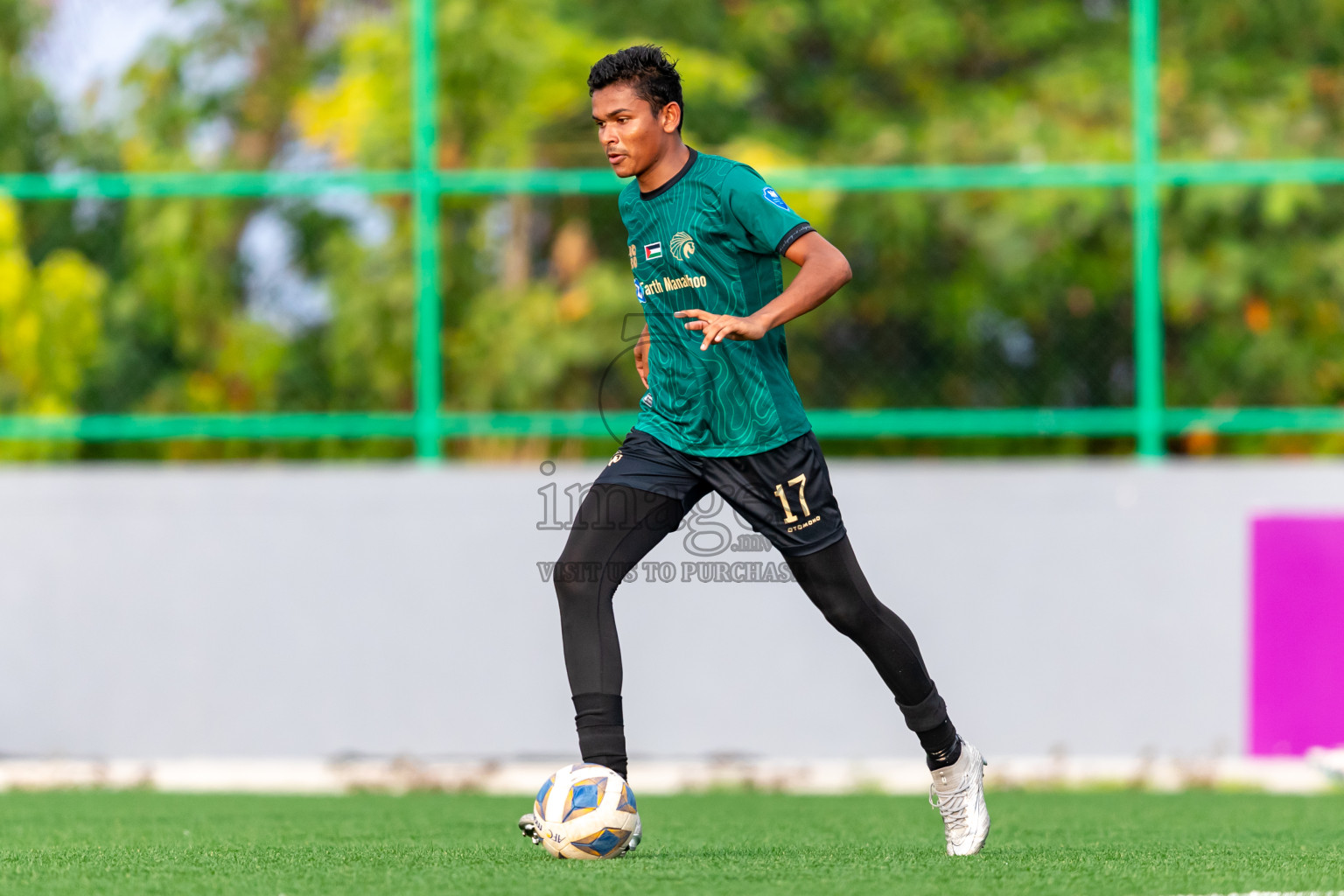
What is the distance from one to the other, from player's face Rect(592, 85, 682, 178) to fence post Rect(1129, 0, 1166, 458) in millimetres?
4026

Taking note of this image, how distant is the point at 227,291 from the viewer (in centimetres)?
875

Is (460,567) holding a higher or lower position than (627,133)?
lower

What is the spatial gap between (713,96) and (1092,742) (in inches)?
208

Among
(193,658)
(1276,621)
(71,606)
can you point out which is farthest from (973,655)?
(71,606)

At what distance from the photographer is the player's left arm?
3.73m

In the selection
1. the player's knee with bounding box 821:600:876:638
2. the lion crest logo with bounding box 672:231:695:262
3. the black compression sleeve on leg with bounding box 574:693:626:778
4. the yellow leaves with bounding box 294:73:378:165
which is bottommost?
the black compression sleeve on leg with bounding box 574:693:626:778

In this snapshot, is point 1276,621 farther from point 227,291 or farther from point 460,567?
point 227,291

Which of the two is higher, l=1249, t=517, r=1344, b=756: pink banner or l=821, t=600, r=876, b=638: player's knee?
l=821, t=600, r=876, b=638: player's knee

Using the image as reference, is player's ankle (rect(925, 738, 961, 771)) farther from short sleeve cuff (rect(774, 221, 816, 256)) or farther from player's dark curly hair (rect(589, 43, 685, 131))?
player's dark curly hair (rect(589, 43, 685, 131))

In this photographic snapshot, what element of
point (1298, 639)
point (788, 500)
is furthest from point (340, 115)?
point (788, 500)

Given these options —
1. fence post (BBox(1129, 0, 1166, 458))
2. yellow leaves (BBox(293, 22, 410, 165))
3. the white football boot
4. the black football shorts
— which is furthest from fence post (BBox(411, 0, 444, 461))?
the white football boot

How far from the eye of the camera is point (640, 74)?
13.5 feet

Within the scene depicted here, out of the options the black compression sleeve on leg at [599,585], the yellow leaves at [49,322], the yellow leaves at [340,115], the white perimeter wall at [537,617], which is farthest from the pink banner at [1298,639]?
the yellow leaves at [49,322]

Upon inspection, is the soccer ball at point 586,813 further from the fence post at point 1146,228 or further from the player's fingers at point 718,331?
the fence post at point 1146,228
